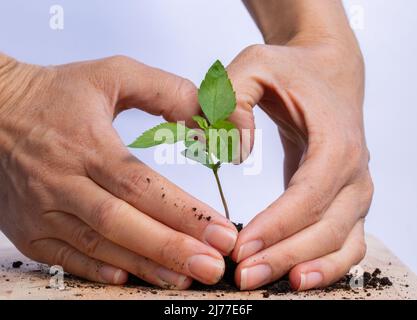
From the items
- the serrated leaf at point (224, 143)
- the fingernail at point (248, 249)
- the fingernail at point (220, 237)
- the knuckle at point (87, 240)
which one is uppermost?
the serrated leaf at point (224, 143)

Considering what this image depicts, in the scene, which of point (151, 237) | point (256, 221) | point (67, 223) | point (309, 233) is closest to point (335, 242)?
point (309, 233)

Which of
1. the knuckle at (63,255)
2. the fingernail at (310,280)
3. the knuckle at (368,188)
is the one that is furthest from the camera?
the knuckle at (368,188)

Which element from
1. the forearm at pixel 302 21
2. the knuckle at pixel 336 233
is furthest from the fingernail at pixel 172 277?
the forearm at pixel 302 21

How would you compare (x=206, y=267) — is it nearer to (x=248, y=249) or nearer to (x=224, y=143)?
(x=248, y=249)

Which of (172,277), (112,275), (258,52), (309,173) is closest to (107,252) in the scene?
(112,275)

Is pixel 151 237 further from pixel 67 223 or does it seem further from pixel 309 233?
pixel 309 233

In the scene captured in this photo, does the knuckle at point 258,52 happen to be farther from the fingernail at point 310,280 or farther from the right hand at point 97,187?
the fingernail at point 310,280
